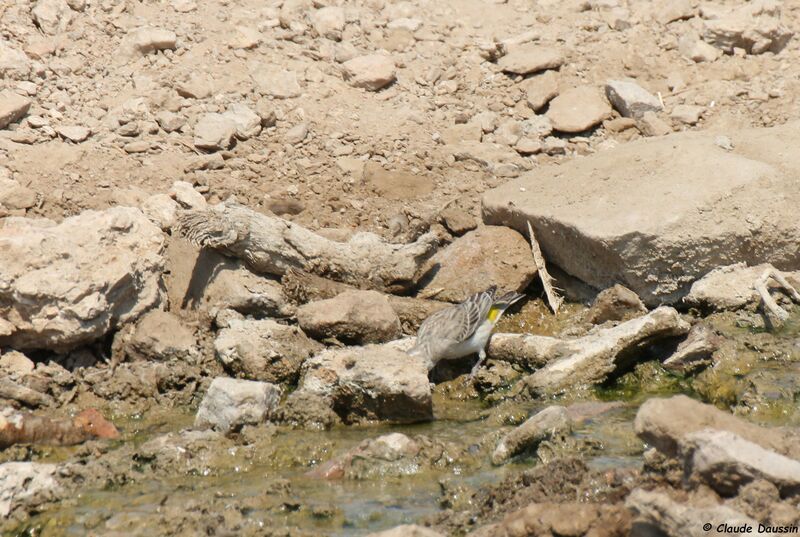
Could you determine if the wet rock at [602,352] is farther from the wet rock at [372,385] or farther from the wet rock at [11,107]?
the wet rock at [11,107]

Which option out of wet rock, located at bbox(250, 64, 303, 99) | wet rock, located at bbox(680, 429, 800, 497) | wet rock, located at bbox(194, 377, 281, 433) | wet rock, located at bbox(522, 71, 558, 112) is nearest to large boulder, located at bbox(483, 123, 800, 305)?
wet rock, located at bbox(522, 71, 558, 112)

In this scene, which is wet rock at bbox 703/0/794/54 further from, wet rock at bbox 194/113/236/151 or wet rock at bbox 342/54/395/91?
wet rock at bbox 194/113/236/151

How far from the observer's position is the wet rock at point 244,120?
33.1 feet

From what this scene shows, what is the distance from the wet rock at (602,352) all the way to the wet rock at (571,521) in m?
2.90

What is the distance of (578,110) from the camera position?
10.6 metres

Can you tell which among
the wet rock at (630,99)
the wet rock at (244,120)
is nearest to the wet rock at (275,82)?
the wet rock at (244,120)

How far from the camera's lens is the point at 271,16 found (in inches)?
442

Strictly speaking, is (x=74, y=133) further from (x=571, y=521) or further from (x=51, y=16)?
(x=571, y=521)

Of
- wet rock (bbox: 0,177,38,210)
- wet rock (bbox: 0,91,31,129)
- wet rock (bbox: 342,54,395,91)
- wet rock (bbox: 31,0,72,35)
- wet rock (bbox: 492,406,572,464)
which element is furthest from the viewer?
wet rock (bbox: 342,54,395,91)

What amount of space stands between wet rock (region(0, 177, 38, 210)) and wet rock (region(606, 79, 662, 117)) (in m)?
5.30

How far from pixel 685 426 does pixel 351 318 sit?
3.47 metres

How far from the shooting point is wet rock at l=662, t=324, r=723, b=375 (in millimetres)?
7770

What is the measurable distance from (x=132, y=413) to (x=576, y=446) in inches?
116

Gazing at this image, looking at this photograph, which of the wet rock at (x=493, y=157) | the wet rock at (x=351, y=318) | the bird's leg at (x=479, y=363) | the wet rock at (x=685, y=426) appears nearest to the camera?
the wet rock at (x=685, y=426)
